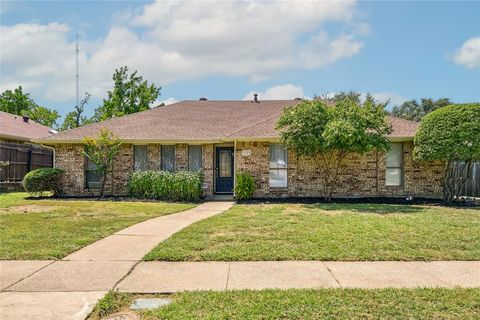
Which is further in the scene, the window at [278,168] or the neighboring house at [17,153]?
the neighboring house at [17,153]

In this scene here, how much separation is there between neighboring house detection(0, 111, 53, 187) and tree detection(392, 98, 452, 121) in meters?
33.3

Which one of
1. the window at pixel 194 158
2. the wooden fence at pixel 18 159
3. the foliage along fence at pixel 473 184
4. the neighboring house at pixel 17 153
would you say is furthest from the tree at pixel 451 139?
the wooden fence at pixel 18 159

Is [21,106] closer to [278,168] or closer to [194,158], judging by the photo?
[194,158]

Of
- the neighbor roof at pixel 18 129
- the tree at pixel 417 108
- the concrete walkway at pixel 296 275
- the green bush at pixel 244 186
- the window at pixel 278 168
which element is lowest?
the concrete walkway at pixel 296 275

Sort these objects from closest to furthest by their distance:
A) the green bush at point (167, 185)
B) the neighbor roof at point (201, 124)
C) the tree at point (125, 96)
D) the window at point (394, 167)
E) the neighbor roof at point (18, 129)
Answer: the green bush at point (167, 185), the window at point (394, 167), the neighbor roof at point (201, 124), the neighbor roof at point (18, 129), the tree at point (125, 96)

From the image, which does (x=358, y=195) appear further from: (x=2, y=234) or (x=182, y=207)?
(x=2, y=234)

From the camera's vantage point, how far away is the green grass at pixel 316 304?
4.11 meters

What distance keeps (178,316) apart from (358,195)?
12585 millimetres

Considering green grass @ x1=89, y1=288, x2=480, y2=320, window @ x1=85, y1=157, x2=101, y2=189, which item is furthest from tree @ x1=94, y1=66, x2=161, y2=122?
green grass @ x1=89, y1=288, x2=480, y2=320

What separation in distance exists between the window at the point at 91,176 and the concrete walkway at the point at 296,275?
1124cm

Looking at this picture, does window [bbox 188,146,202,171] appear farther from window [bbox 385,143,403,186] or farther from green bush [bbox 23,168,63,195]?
window [bbox 385,143,403,186]


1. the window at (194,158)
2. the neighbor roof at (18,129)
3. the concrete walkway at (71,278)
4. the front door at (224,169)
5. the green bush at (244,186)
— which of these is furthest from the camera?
the neighbor roof at (18,129)

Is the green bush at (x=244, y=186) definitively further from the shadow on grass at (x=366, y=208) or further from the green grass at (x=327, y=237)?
the green grass at (x=327, y=237)

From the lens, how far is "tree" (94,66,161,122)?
32.4 m
